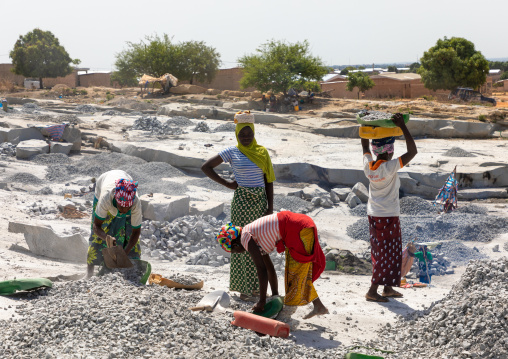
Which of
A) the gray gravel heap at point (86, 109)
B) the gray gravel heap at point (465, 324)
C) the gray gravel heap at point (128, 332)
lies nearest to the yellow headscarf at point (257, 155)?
the gray gravel heap at point (128, 332)

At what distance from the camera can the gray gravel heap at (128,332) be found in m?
3.26

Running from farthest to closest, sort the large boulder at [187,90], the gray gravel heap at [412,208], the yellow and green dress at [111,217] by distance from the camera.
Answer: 1. the large boulder at [187,90]
2. the gray gravel heap at [412,208]
3. the yellow and green dress at [111,217]

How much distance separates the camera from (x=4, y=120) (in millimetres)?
17516

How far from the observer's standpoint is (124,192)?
420 cm

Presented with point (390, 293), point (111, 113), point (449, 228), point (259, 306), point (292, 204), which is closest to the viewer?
point (259, 306)

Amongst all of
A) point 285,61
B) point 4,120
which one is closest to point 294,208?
point 4,120

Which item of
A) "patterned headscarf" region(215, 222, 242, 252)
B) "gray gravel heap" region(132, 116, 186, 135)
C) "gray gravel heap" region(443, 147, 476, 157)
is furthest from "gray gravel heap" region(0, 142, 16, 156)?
"patterned headscarf" region(215, 222, 242, 252)

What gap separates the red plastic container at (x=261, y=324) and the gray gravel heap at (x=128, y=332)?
2.7 inches

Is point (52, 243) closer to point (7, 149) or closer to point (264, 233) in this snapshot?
point (264, 233)

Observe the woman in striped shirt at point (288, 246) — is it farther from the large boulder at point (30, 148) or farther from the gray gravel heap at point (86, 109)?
the gray gravel heap at point (86, 109)

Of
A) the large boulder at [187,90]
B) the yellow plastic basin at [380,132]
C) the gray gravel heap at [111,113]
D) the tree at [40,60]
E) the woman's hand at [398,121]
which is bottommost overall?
the yellow plastic basin at [380,132]

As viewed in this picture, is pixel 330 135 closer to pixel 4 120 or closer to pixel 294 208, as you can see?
pixel 294 208

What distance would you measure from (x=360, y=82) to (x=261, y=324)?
2909 centimetres

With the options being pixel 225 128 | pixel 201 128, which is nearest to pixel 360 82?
pixel 225 128
